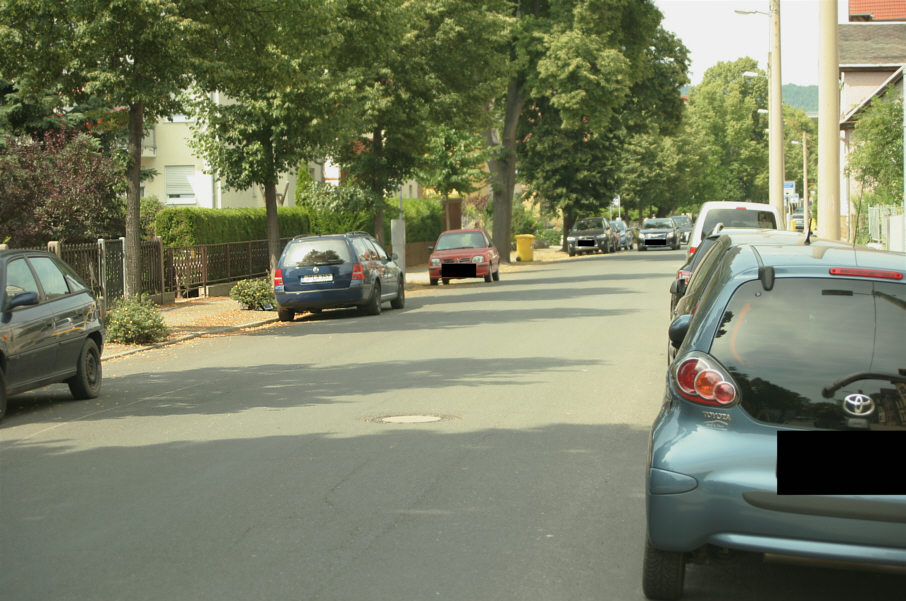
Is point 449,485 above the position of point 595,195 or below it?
below

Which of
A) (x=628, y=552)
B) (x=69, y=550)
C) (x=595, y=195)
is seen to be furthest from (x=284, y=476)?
(x=595, y=195)

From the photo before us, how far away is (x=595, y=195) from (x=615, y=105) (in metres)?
20.6

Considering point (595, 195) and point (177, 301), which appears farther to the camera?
point (595, 195)

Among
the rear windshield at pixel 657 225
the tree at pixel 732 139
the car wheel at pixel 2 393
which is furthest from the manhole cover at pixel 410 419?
the tree at pixel 732 139

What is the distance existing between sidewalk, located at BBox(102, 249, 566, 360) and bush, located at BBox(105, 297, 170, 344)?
0.16 m

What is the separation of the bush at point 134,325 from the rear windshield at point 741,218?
9.82 meters

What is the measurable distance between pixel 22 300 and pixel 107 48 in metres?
8.85

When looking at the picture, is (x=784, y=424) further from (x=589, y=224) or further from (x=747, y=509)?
(x=589, y=224)

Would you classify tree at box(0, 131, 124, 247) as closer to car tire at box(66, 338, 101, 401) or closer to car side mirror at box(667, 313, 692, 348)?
car tire at box(66, 338, 101, 401)

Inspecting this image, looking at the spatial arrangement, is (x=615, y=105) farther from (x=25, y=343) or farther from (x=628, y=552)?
(x=628, y=552)

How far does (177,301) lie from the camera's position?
93.9 feet

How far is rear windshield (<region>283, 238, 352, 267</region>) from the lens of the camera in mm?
22688

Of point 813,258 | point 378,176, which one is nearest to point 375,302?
point 378,176

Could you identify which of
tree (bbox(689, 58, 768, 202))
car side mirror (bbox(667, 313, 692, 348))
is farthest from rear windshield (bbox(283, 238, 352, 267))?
tree (bbox(689, 58, 768, 202))
